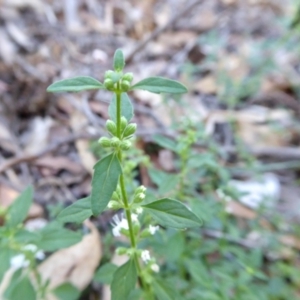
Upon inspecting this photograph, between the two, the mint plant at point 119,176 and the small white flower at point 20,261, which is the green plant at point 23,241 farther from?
the mint plant at point 119,176

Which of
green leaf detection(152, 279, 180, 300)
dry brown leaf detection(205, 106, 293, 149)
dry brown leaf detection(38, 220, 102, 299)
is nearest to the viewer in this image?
green leaf detection(152, 279, 180, 300)

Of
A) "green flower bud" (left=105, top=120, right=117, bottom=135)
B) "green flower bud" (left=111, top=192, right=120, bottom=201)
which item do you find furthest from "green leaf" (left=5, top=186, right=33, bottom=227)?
"green flower bud" (left=105, top=120, right=117, bottom=135)

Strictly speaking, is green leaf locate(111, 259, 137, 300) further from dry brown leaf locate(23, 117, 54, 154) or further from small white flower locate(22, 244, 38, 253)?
dry brown leaf locate(23, 117, 54, 154)

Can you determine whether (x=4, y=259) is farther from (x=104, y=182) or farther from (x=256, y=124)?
(x=256, y=124)

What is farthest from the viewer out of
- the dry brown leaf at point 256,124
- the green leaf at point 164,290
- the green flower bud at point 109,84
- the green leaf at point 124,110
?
the dry brown leaf at point 256,124

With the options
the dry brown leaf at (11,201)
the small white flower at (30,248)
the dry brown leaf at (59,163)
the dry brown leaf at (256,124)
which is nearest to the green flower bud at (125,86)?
the small white flower at (30,248)
